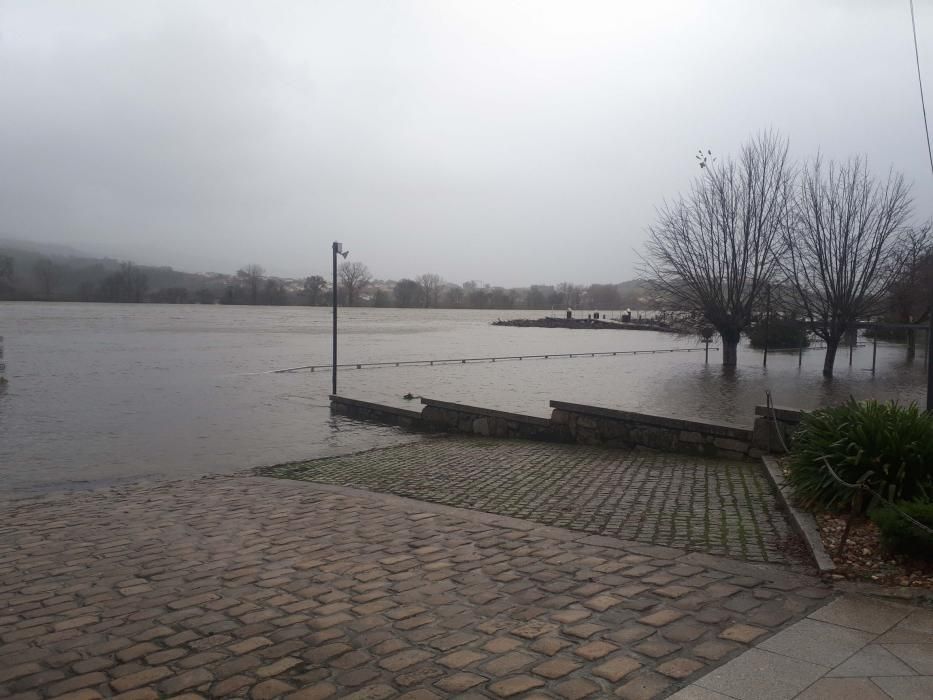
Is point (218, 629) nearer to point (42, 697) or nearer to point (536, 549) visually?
point (42, 697)

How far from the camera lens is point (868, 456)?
5.64m

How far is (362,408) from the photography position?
1642 centimetres

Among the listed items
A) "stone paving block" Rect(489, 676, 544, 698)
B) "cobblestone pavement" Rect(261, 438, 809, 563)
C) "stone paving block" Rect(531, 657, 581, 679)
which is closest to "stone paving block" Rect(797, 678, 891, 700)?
"stone paving block" Rect(531, 657, 581, 679)

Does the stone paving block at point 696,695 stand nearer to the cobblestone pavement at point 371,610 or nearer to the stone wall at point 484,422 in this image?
the cobblestone pavement at point 371,610

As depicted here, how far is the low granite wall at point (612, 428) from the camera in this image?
861cm

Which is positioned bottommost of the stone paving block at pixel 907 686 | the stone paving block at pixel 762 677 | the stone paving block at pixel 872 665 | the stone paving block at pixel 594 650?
the stone paving block at pixel 594 650

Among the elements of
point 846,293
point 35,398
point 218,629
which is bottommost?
point 35,398

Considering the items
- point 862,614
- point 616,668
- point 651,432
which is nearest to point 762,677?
point 616,668

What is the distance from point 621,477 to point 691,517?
1995 millimetres

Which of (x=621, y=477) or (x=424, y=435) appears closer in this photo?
(x=621, y=477)

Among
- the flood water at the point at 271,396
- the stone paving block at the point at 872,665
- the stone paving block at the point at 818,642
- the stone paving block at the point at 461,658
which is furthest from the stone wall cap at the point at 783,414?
the stone paving block at the point at 461,658

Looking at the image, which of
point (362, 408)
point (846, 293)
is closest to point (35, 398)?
point (362, 408)

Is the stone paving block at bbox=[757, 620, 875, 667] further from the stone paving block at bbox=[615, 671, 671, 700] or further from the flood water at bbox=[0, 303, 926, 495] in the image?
the flood water at bbox=[0, 303, 926, 495]

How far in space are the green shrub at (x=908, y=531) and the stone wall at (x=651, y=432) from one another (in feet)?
13.3
